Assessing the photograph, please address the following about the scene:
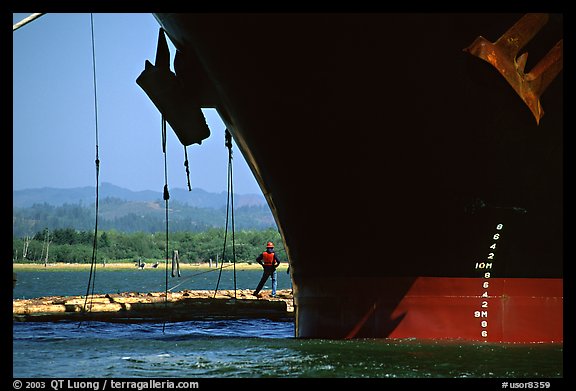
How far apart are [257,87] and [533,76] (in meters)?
2.78

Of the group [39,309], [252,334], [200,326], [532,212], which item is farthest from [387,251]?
[39,309]

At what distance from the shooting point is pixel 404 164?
379 inches

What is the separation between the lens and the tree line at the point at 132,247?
6004 inches

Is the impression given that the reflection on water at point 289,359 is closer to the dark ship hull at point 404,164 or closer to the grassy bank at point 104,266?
the dark ship hull at point 404,164

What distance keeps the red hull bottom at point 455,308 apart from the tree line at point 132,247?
13539 centimetres

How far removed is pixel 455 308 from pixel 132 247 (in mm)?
163987

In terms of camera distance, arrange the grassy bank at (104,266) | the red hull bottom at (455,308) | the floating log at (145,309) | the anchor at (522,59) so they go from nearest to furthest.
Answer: the anchor at (522,59) < the red hull bottom at (455,308) < the floating log at (145,309) < the grassy bank at (104,266)

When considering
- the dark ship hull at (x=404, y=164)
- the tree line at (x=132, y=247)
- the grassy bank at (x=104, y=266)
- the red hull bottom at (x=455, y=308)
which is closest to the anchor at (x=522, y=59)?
the dark ship hull at (x=404, y=164)

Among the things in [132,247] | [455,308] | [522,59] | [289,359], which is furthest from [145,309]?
[132,247]

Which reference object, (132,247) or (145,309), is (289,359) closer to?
(145,309)

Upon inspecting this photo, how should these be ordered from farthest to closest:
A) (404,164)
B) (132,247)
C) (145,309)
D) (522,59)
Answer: (132,247), (145,309), (404,164), (522,59)

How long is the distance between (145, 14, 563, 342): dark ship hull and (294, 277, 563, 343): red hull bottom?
14 millimetres

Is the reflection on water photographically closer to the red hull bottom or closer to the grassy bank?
the red hull bottom

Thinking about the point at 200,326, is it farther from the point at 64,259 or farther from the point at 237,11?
the point at 64,259
